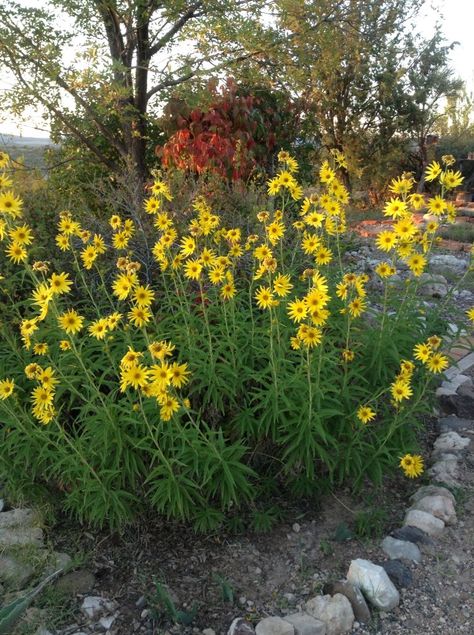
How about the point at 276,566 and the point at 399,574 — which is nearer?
the point at 399,574

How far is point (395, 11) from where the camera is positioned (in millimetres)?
9547

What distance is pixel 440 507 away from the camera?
261 cm

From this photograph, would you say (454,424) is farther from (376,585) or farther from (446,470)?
(376,585)

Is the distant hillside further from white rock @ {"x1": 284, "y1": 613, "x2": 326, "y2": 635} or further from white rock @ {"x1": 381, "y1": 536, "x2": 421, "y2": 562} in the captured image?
white rock @ {"x1": 284, "y1": 613, "x2": 326, "y2": 635}

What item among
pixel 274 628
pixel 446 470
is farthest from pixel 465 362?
pixel 274 628

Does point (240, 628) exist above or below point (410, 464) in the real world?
below

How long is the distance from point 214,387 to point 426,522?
1024mm

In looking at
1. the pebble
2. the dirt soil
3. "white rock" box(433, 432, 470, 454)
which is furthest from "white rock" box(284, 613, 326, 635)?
"white rock" box(433, 432, 470, 454)

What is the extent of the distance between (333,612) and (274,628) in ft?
0.70

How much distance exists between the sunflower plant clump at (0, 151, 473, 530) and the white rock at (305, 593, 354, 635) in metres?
0.46

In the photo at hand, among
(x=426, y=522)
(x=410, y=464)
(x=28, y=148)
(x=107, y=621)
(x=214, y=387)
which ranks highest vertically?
(x=28, y=148)

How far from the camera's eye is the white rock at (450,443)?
Answer: 10.2 feet

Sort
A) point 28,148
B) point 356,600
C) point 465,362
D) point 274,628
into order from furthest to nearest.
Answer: point 28,148, point 465,362, point 356,600, point 274,628

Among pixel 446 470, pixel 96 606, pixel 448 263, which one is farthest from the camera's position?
pixel 448 263
